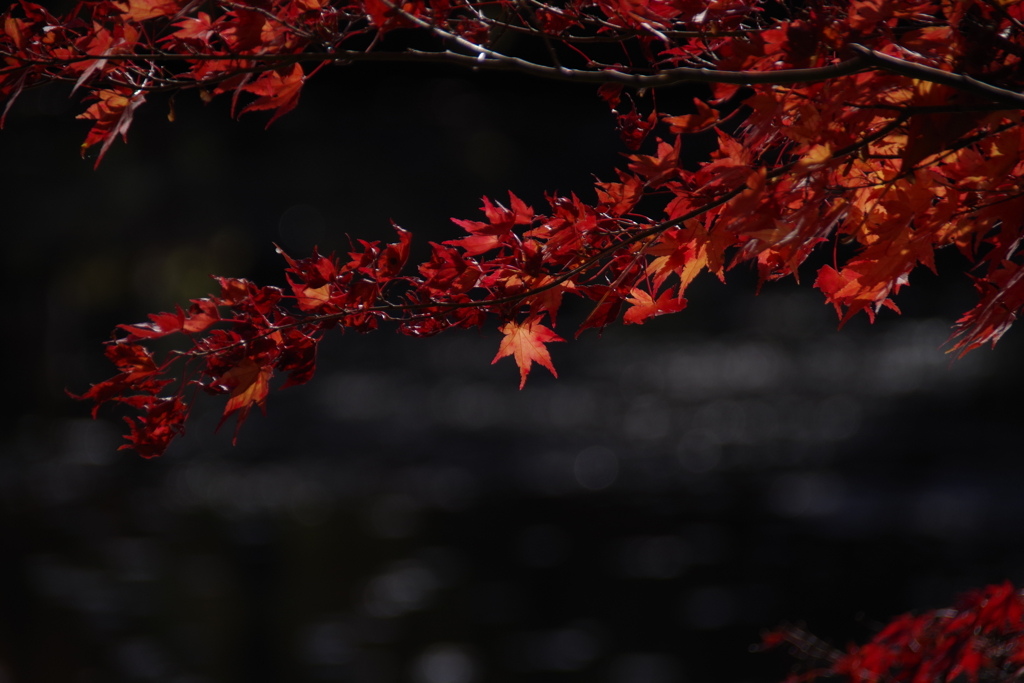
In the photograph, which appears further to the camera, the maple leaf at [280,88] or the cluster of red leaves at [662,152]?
the maple leaf at [280,88]

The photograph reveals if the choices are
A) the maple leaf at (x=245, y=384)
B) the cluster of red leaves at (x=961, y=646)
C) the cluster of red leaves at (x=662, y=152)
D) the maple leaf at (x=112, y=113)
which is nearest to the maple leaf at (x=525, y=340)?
the cluster of red leaves at (x=662, y=152)

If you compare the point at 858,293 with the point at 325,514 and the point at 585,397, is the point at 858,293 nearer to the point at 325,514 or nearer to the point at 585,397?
the point at 325,514

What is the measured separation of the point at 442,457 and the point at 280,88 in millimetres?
8329

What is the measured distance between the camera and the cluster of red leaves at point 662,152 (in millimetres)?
947

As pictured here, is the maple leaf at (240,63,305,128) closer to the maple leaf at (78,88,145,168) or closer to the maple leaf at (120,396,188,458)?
the maple leaf at (78,88,145,168)

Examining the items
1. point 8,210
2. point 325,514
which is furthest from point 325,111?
point 325,514

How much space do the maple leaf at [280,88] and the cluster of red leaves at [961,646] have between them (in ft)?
4.94

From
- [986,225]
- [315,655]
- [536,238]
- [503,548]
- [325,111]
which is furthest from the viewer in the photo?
[325,111]

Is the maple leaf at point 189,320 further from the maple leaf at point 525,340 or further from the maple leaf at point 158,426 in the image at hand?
the maple leaf at point 525,340

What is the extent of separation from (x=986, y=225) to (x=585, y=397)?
1066 cm

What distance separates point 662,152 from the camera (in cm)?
108

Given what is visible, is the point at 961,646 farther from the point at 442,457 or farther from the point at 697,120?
the point at 442,457

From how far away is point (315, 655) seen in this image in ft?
15.4

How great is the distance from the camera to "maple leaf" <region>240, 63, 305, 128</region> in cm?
118
